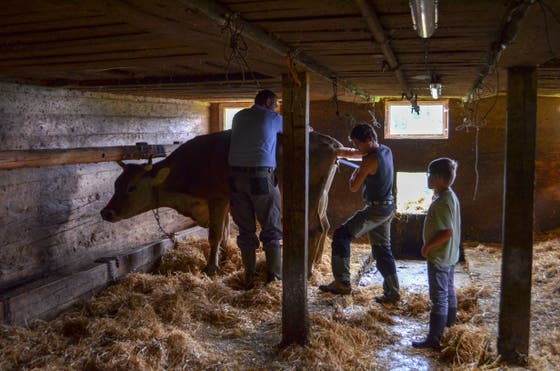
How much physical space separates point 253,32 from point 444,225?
226cm

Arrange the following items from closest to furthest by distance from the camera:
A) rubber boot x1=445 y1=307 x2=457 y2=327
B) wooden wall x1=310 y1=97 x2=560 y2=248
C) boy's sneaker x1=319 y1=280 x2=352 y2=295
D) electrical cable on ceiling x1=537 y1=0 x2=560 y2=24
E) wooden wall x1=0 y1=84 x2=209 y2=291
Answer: electrical cable on ceiling x1=537 y1=0 x2=560 y2=24
rubber boot x1=445 y1=307 x2=457 y2=327
wooden wall x1=0 y1=84 x2=209 y2=291
boy's sneaker x1=319 y1=280 x2=352 y2=295
wooden wall x1=310 y1=97 x2=560 y2=248

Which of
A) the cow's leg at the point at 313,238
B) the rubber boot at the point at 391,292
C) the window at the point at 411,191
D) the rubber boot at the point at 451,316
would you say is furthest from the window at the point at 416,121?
the rubber boot at the point at 451,316

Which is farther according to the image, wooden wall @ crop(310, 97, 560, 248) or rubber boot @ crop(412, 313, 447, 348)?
wooden wall @ crop(310, 97, 560, 248)

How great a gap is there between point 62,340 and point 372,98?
5.90 metres

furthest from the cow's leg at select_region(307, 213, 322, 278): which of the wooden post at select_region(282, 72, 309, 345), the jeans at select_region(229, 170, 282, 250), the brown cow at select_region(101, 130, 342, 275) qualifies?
the wooden post at select_region(282, 72, 309, 345)

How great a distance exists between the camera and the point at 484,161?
878cm

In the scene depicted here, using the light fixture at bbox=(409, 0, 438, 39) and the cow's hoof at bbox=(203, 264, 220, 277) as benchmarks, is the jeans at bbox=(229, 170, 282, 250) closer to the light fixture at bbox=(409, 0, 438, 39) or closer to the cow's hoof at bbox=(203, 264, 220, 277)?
the cow's hoof at bbox=(203, 264, 220, 277)

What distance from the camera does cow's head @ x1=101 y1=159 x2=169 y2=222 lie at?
20.9 feet

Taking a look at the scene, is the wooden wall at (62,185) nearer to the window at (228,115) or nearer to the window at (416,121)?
the window at (228,115)

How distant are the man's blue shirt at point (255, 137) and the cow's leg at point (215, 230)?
4.65 ft

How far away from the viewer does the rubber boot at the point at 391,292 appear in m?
5.58

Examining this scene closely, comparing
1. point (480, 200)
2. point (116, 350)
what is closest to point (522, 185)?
point (116, 350)

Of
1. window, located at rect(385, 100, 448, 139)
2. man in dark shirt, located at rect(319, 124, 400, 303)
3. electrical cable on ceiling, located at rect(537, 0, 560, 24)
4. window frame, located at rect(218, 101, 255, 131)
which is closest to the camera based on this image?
electrical cable on ceiling, located at rect(537, 0, 560, 24)

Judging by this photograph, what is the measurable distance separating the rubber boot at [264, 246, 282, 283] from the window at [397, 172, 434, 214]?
13.2 feet
